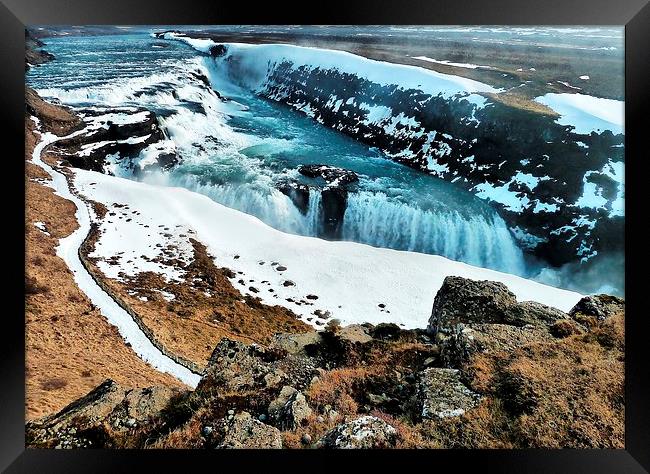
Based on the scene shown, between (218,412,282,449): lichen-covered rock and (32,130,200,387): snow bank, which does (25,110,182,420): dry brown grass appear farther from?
(218,412,282,449): lichen-covered rock

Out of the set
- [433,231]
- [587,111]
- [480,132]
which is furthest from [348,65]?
[587,111]

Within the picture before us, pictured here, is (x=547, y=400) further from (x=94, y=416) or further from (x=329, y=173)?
(x=94, y=416)

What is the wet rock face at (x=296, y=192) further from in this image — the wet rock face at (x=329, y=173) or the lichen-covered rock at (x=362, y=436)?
the lichen-covered rock at (x=362, y=436)

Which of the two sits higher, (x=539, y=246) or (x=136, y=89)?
(x=136, y=89)

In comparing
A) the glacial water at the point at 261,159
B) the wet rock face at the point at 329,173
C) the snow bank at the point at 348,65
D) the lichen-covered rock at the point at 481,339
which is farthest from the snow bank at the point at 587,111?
the wet rock face at the point at 329,173
